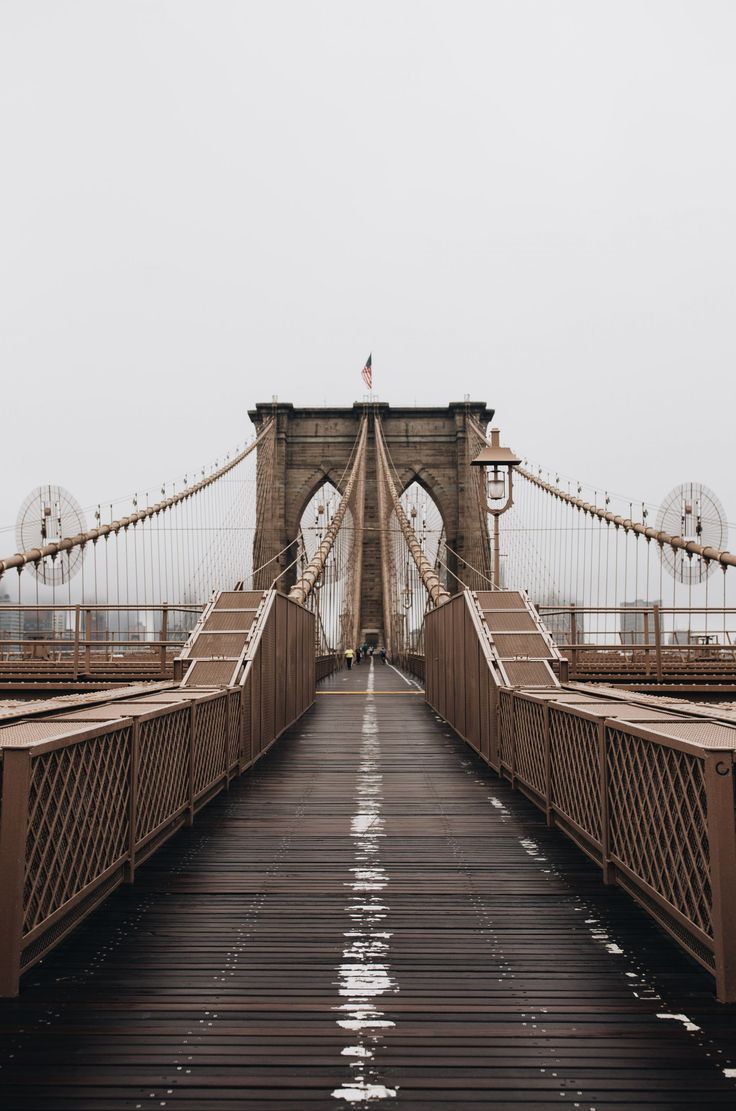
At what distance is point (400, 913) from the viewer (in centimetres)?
426

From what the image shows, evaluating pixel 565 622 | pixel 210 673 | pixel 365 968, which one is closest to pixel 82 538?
pixel 565 622

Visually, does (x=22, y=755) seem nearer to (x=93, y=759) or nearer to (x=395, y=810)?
(x=93, y=759)

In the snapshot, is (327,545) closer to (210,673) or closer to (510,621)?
(510,621)

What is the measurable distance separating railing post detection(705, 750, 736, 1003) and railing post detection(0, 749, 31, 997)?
2617mm

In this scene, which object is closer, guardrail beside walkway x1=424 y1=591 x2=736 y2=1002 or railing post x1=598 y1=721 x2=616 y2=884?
guardrail beside walkway x1=424 y1=591 x2=736 y2=1002

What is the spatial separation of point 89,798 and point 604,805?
2.75m

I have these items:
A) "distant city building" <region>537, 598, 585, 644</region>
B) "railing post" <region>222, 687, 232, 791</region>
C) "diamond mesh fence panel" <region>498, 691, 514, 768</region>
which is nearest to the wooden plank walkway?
"railing post" <region>222, 687, 232, 791</region>

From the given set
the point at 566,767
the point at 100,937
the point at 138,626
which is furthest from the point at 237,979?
the point at 138,626

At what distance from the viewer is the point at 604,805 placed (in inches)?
182

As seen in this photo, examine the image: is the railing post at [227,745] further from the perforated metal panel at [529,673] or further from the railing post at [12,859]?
A: the railing post at [12,859]

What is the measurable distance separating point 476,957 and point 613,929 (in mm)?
796

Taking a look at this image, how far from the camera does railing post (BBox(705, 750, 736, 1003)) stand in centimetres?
308

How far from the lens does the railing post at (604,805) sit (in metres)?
4.61

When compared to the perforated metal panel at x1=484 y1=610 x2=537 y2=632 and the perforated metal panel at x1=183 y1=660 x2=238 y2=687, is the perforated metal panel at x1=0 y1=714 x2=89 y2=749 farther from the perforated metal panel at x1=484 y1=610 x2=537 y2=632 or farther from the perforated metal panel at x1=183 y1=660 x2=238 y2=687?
the perforated metal panel at x1=484 y1=610 x2=537 y2=632
